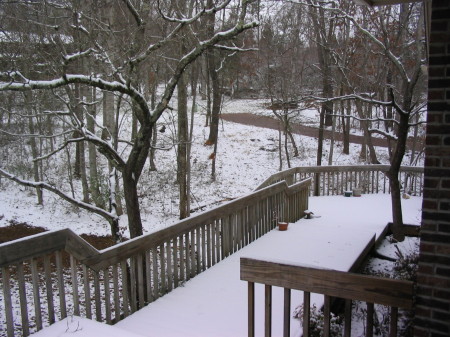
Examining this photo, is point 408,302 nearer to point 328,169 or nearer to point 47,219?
point 328,169

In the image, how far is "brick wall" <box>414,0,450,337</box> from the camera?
2420mm

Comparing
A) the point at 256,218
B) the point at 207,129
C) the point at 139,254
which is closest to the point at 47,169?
the point at 207,129

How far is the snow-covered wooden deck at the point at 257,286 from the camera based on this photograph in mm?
4055

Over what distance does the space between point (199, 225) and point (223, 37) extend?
3.10 metres

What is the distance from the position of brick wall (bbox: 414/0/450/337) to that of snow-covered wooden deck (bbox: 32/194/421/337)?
0.80m

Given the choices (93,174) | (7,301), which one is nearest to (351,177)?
(93,174)

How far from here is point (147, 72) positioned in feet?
40.3

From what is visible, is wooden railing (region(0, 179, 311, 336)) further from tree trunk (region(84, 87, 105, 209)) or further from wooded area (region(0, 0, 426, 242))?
tree trunk (region(84, 87, 105, 209))

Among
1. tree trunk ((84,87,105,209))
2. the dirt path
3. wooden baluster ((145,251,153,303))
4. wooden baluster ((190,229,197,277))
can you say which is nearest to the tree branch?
wooden baluster ((190,229,197,277))

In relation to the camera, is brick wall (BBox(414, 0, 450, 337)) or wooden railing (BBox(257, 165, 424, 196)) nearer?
brick wall (BBox(414, 0, 450, 337))

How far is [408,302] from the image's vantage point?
2518 mm

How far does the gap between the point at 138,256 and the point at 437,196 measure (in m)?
3.05

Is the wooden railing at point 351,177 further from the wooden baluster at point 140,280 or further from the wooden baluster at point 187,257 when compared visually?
the wooden baluster at point 140,280

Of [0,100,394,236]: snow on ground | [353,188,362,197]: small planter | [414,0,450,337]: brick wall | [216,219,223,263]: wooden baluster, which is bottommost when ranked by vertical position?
[0,100,394,236]: snow on ground
